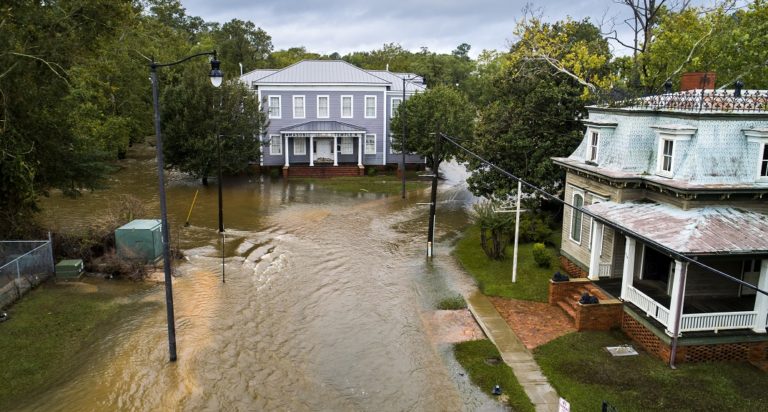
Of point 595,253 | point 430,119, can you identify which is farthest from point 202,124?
point 595,253

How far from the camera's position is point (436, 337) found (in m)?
17.7

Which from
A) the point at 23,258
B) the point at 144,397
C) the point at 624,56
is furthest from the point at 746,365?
the point at 23,258

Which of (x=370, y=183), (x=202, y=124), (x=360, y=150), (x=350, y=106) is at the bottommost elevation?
(x=370, y=183)

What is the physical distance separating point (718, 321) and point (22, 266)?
2178 cm

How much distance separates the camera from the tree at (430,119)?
1740 inches

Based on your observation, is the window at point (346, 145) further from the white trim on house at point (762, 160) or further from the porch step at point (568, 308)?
the white trim on house at point (762, 160)

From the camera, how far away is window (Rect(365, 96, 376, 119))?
48250 millimetres

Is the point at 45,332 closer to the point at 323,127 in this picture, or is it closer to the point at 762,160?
the point at 762,160

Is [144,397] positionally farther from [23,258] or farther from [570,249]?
[570,249]

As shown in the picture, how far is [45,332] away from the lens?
1686 cm

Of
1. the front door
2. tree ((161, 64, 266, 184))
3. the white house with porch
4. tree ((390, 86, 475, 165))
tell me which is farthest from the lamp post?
the front door

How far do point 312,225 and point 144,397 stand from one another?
18100 millimetres

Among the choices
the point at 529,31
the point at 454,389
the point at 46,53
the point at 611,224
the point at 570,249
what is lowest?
the point at 454,389

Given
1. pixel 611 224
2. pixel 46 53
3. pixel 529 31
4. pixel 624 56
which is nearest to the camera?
pixel 611 224
